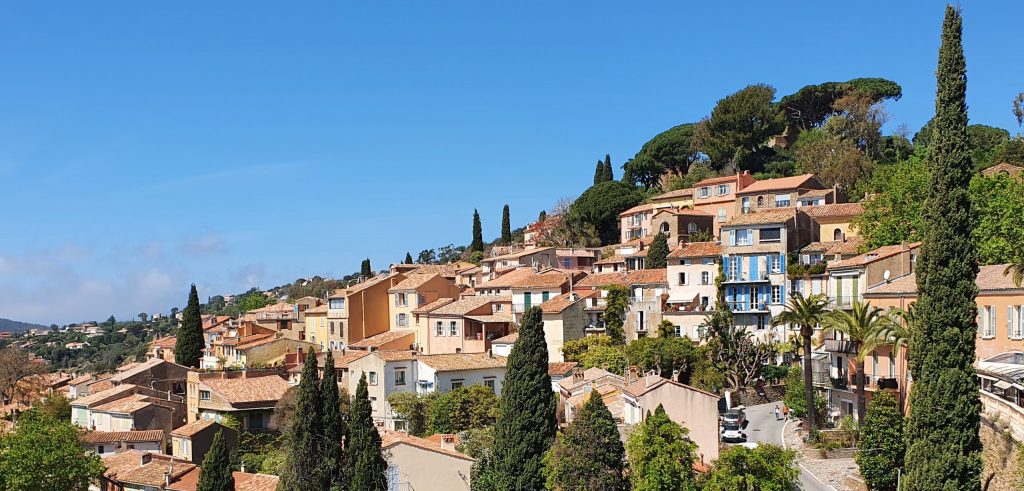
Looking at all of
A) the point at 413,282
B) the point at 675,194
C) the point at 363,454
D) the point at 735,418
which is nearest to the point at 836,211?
the point at 675,194

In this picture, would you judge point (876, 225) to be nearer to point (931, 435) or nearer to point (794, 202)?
point (794, 202)

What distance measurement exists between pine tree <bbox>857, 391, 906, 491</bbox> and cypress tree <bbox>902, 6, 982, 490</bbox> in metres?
5.99

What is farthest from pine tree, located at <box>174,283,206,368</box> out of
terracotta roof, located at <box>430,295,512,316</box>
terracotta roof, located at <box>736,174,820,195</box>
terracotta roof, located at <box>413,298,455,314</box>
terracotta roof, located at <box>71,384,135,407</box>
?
terracotta roof, located at <box>736,174,820,195</box>

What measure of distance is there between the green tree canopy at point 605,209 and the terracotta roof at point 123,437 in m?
46.4

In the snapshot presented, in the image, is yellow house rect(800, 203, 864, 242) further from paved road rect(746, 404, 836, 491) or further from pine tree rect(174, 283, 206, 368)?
pine tree rect(174, 283, 206, 368)

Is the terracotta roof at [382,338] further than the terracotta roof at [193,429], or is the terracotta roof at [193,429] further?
the terracotta roof at [382,338]

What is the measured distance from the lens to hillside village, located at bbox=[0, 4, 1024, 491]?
103ft

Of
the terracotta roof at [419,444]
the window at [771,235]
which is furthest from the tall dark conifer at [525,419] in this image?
the window at [771,235]

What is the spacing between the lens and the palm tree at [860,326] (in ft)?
117

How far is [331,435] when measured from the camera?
41.7 meters

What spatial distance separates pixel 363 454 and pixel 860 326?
19935mm

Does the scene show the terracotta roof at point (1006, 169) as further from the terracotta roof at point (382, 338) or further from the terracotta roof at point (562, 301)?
the terracotta roof at point (382, 338)

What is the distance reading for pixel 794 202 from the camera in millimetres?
74375

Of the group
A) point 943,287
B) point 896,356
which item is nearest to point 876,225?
point 896,356
